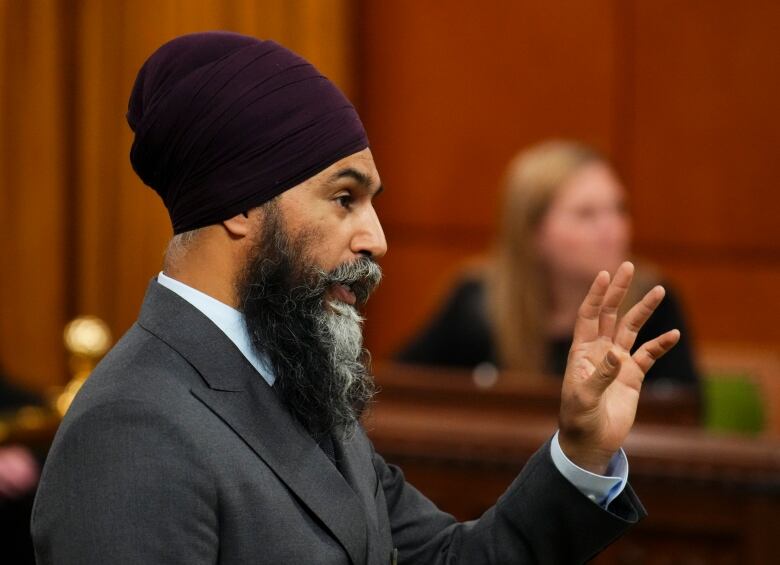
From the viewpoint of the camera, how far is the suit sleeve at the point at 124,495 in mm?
1544

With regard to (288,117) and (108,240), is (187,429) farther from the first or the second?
(108,240)

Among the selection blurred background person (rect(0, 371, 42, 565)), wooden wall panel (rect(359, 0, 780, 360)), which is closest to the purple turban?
blurred background person (rect(0, 371, 42, 565))

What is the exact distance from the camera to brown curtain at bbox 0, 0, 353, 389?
580cm

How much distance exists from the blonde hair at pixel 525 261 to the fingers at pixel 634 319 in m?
2.51

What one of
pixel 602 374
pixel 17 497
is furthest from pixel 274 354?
pixel 17 497

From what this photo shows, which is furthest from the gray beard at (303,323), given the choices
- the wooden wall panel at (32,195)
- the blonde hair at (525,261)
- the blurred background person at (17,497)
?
the wooden wall panel at (32,195)

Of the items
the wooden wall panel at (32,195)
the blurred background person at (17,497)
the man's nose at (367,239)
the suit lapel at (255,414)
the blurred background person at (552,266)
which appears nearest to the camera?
the suit lapel at (255,414)

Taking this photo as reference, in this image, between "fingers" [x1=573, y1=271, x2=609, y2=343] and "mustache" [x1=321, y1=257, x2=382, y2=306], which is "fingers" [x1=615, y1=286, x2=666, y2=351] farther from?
"mustache" [x1=321, y1=257, x2=382, y2=306]

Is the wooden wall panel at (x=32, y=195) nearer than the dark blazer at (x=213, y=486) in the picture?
No

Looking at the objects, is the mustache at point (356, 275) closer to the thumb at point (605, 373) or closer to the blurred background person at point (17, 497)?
the thumb at point (605, 373)

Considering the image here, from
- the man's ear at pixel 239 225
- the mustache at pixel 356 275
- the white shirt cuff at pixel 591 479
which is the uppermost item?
the man's ear at pixel 239 225

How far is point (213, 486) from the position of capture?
1.63m

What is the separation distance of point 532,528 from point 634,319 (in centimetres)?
34

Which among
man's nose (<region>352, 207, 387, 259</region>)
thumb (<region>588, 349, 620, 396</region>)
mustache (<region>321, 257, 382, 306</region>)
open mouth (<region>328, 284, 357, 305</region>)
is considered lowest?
thumb (<region>588, 349, 620, 396</region>)
